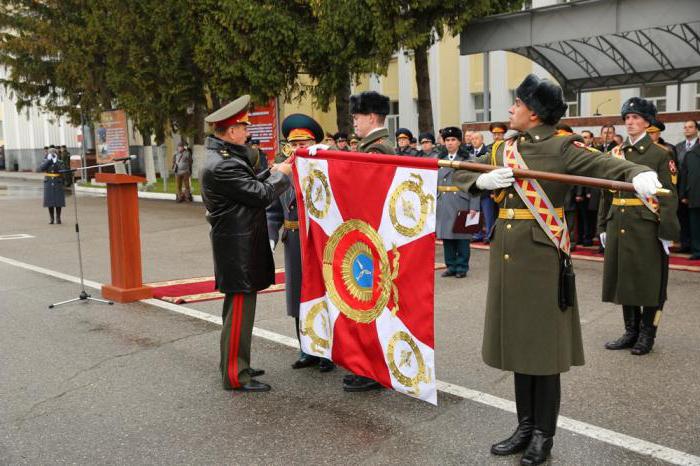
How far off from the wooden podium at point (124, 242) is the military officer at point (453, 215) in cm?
387

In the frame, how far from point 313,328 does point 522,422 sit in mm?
1696

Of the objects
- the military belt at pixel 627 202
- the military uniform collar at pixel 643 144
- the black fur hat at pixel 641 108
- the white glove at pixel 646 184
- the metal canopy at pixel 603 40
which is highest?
the metal canopy at pixel 603 40

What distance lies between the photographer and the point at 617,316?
7277 mm

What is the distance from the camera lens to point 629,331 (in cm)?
621

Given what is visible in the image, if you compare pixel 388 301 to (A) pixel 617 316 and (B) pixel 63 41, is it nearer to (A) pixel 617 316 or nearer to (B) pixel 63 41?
(A) pixel 617 316

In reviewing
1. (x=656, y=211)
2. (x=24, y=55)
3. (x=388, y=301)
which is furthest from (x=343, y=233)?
(x=24, y=55)

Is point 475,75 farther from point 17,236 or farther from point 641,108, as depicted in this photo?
point 641,108

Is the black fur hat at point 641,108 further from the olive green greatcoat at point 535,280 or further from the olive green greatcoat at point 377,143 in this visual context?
the olive green greatcoat at point 535,280

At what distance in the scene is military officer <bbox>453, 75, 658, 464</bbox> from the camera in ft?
12.9

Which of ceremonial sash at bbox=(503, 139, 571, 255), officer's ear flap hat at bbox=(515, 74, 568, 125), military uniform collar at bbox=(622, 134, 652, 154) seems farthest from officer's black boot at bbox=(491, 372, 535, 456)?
military uniform collar at bbox=(622, 134, 652, 154)

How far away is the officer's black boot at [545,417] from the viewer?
3.95 metres

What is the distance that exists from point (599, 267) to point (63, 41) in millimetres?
23991

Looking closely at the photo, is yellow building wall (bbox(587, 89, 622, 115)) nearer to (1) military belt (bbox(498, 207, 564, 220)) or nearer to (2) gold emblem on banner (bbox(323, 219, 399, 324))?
(2) gold emblem on banner (bbox(323, 219, 399, 324))

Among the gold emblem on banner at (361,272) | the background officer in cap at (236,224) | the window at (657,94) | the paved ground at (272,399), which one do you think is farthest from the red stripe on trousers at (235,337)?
the window at (657,94)
